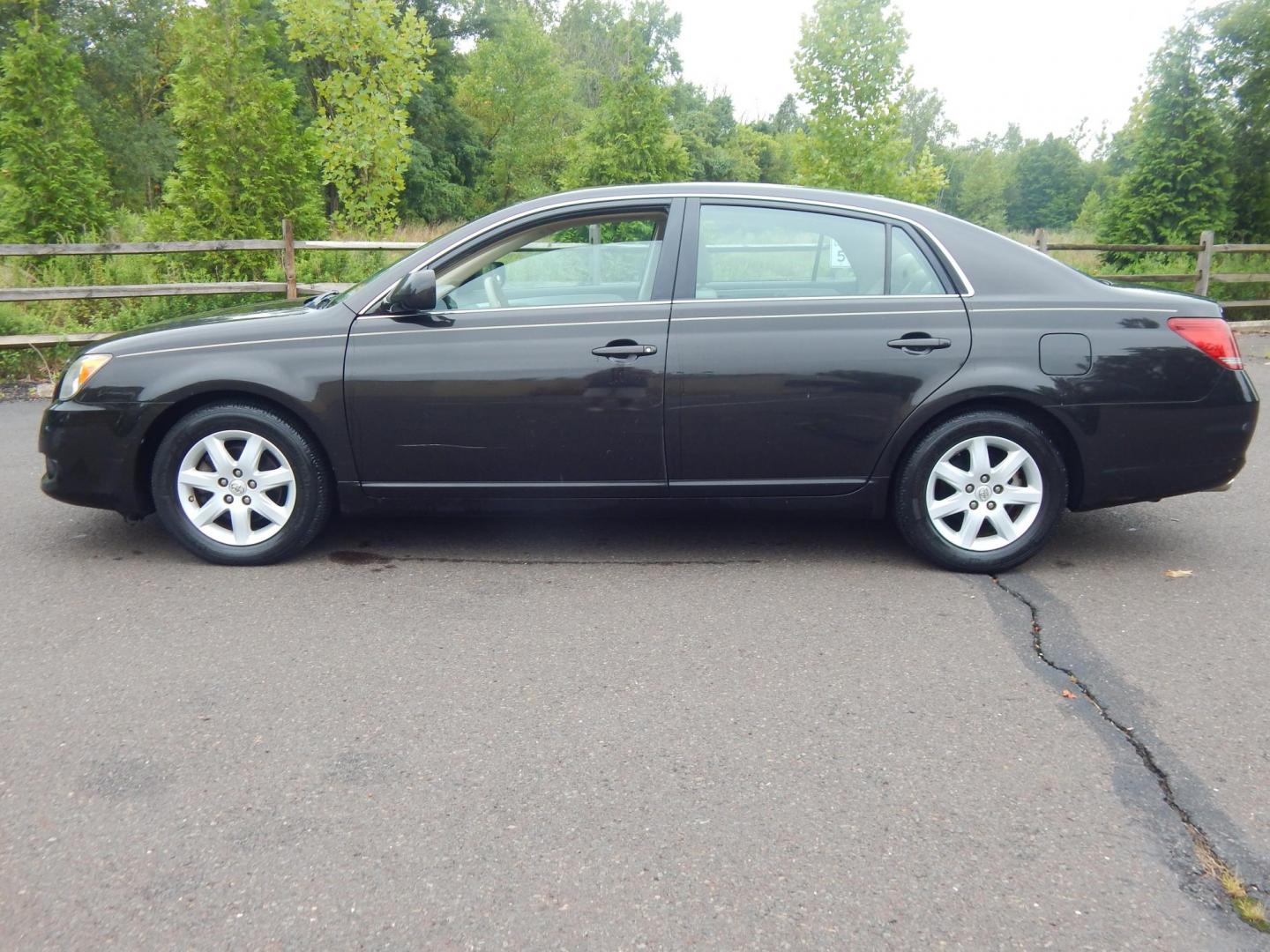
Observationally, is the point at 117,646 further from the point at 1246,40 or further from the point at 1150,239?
the point at 1246,40

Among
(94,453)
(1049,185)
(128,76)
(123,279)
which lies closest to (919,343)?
(94,453)

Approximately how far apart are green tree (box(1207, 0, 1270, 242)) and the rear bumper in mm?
15139

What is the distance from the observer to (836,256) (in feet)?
15.6

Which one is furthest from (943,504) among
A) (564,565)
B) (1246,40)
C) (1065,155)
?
(1065,155)

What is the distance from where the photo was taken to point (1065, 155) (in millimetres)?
97062

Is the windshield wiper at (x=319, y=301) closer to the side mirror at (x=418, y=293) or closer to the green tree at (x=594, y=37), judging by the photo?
the side mirror at (x=418, y=293)

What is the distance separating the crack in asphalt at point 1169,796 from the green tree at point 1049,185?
9759 centimetres

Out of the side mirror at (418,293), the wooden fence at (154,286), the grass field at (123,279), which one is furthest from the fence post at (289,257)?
the side mirror at (418,293)

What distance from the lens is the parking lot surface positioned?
240 cm

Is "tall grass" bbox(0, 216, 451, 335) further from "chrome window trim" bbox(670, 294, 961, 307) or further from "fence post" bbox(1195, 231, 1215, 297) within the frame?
"fence post" bbox(1195, 231, 1215, 297)

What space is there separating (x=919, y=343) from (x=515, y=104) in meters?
43.4

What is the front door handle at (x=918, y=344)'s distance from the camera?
458 centimetres

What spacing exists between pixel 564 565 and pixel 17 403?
6.59 m

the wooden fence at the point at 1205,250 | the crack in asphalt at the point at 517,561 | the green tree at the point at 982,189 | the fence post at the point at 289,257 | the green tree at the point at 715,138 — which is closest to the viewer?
the crack in asphalt at the point at 517,561
